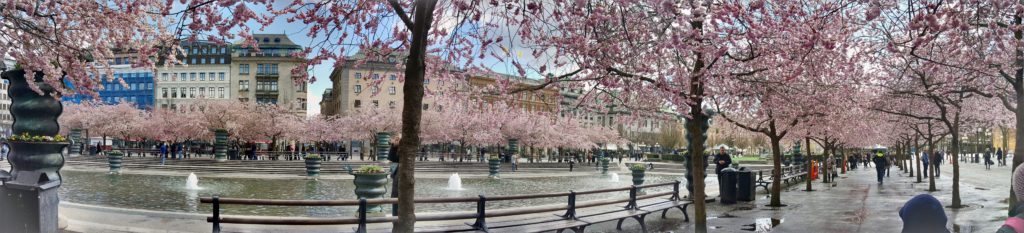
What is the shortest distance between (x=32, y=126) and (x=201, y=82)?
101766 millimetres

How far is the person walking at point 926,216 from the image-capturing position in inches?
158

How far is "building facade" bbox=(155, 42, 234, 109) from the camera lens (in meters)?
102

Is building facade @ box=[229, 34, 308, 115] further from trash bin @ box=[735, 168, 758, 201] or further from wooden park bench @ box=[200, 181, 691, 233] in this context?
wooden park bench @ box=[200, 181, 691, 233]

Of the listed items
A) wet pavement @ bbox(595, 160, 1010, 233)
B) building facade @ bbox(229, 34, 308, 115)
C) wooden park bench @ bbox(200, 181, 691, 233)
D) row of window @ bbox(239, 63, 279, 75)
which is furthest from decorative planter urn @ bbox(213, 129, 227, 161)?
row of window @ bbox(239, 63, 279, 75)

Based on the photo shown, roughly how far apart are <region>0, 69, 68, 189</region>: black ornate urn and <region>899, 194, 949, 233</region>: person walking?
35.7 ft

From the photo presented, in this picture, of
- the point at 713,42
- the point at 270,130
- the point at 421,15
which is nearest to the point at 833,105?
the point at 713,42

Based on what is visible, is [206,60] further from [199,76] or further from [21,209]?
[21,209]

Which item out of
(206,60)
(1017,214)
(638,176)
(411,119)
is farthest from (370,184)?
(206,60)

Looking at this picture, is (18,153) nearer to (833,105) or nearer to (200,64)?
(833,105)

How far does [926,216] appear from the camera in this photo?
403cm

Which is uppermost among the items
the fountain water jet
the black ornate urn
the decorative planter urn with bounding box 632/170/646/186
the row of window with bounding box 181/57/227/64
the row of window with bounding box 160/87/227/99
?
the row of window with bounding box 181/57/227/64

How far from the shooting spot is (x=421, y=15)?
18.9 ft

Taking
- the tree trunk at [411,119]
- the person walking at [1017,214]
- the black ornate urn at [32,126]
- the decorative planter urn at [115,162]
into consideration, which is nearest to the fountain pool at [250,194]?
the black ornate urn at [32,126]

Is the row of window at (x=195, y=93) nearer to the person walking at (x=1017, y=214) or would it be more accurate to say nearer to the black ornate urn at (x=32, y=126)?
the black ornate urn at (x=32, y=126)
